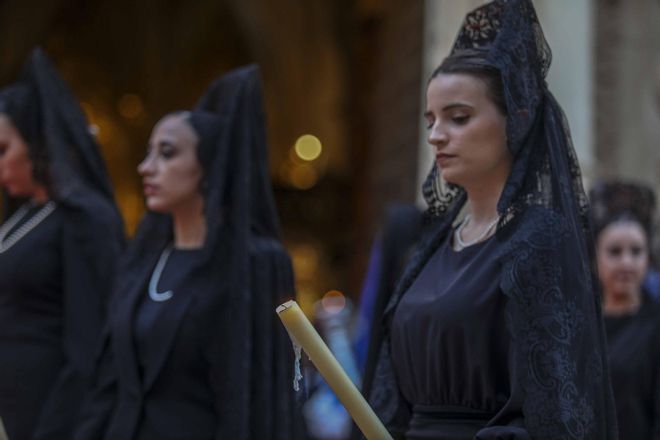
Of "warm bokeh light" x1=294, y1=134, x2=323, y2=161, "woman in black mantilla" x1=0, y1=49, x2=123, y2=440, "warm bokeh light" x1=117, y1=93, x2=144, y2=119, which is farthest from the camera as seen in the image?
"warm bokeh light" x1=117, y1=93, x2=144, y2=119

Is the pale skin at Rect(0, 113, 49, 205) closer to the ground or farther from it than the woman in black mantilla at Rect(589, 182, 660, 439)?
farther from it

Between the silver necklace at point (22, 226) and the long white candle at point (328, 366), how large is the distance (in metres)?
2.82

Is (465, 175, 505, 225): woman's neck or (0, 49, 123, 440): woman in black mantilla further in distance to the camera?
(0, 49, 123, 440): woman in black mantilla

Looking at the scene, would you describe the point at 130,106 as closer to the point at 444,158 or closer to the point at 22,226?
the point at 22,226

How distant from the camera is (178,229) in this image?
181 inches

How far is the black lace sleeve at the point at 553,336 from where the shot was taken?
8.43 feet

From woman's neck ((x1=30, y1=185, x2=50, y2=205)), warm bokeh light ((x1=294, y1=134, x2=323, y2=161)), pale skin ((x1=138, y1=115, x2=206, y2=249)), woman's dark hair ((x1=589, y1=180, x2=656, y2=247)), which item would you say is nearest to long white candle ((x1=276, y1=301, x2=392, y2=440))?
pale skin ((x1=138, y1=115, x2=206, y2=249))

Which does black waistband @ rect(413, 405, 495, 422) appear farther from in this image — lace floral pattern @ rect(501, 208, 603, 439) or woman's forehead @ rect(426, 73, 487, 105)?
woman's forehead @ rect(426, 73, 487, 105)

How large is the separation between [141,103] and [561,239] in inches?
623

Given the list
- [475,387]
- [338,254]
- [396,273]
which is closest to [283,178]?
[338,254]

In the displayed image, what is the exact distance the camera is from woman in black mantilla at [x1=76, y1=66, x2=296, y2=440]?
415 centimetres

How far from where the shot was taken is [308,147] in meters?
17.7

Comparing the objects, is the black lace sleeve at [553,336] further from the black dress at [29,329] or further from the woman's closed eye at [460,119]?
the black dress at [29,329]

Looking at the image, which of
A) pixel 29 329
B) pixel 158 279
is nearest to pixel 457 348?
pixel 158 279
